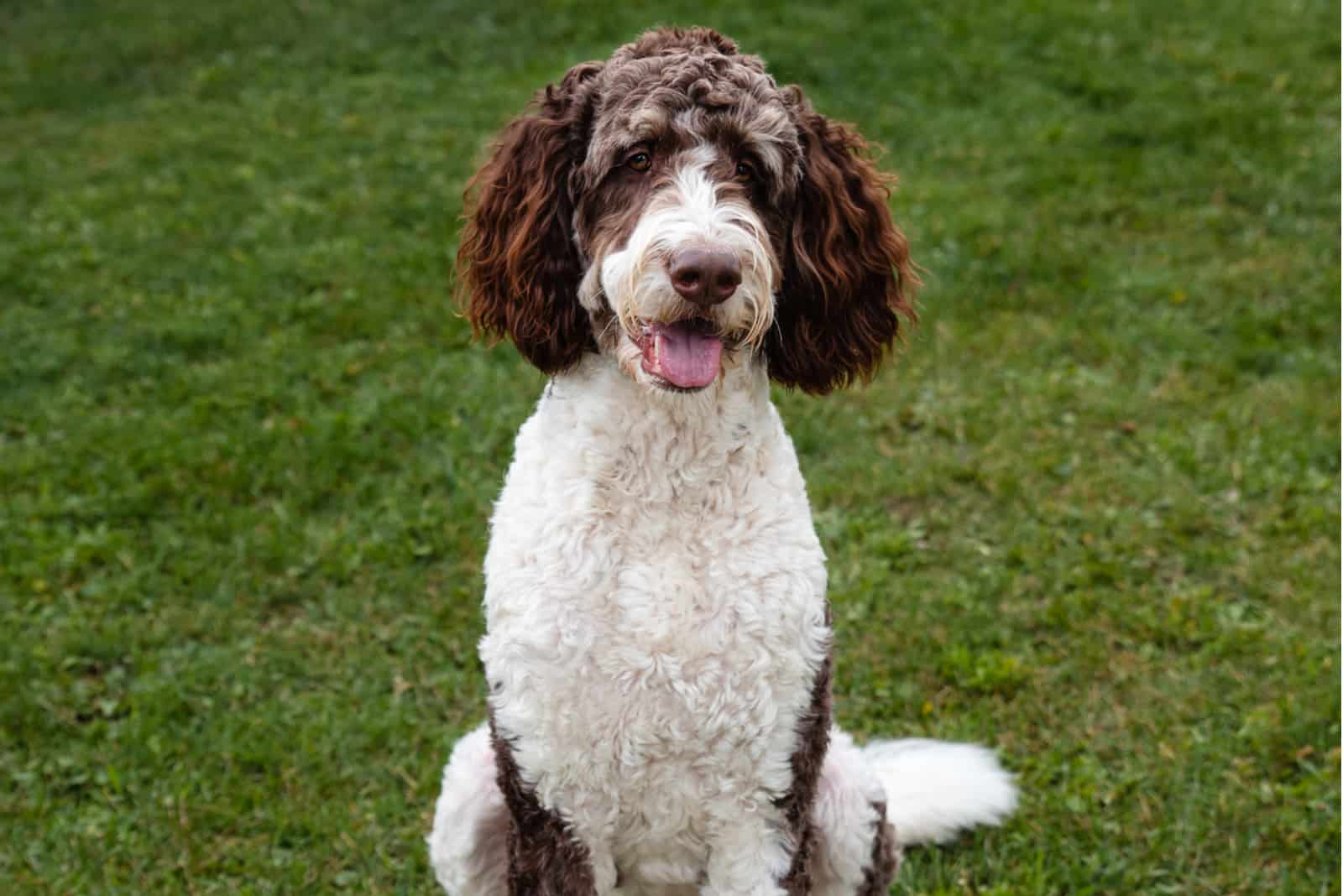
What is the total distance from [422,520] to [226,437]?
0.99 m

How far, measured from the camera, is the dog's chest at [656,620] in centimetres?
248

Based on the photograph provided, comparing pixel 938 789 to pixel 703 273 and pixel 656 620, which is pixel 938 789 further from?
pixel 703 273

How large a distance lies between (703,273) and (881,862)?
1.48m

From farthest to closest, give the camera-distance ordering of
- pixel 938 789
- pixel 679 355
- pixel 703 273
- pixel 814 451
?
pixel 814 451
pixel 938 789
pixel 679 355
pixel 703 273

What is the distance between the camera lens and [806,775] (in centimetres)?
262

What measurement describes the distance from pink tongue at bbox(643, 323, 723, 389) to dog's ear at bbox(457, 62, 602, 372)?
0.21 metres

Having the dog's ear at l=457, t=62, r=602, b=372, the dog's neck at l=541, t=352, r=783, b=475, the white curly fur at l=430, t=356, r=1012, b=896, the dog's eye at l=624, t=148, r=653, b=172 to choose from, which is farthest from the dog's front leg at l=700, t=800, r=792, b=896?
the dog's eye at l=624, t=148, r=653, b=172

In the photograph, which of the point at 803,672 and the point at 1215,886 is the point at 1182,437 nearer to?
the point at 1215,886

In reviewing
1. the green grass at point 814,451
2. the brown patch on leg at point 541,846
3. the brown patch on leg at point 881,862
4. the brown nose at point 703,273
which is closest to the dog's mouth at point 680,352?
the brown nose at point 703,273

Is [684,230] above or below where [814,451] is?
above

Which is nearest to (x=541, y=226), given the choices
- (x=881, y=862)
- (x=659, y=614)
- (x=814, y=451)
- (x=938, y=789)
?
(x=659, y=614)

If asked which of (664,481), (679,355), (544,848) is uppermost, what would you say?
(679,355)

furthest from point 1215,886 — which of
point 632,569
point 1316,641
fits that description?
point 632,569

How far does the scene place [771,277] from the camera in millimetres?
2342
